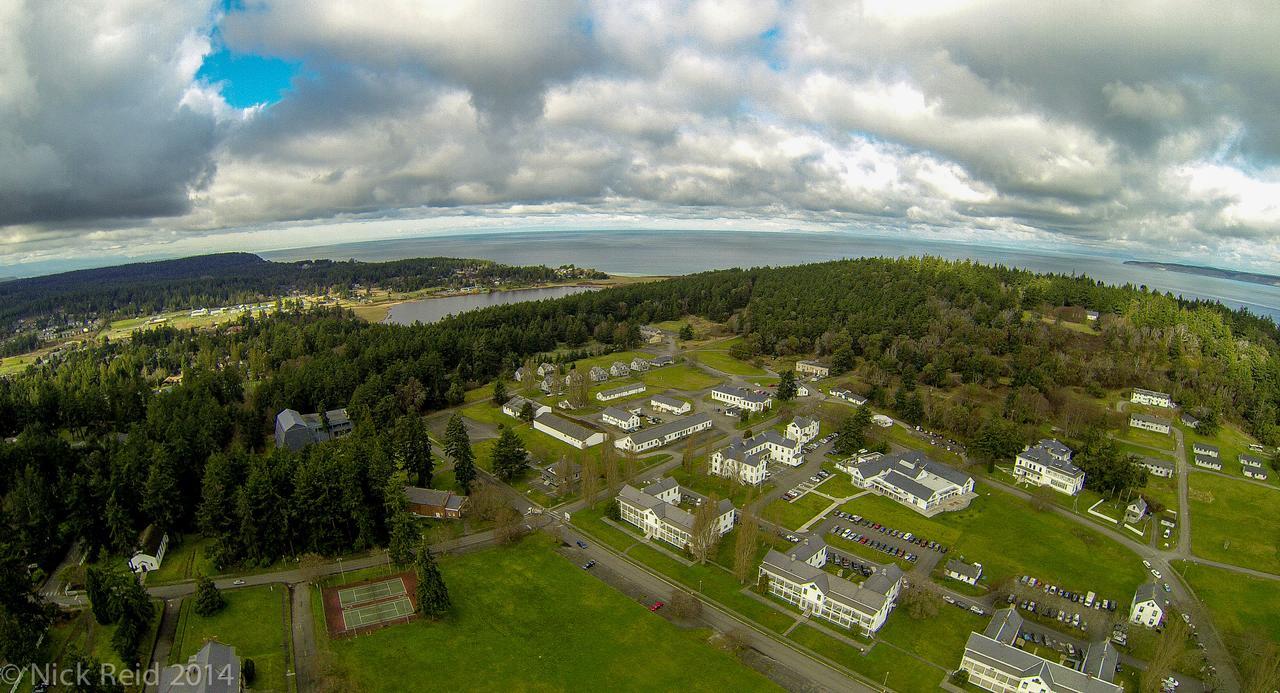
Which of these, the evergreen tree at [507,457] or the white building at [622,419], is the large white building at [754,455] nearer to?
the white building at [622,419]

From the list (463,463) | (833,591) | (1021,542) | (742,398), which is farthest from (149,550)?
(1021,542)

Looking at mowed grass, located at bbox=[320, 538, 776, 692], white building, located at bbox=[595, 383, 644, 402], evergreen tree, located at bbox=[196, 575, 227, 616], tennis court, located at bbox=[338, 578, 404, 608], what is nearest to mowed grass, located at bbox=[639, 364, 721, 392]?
white building, located at bbox=[595, 383, 644, 402]

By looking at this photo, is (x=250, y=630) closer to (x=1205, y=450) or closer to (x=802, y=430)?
(x=802, y=430)

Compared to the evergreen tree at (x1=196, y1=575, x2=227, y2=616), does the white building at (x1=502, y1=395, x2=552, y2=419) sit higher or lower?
higher

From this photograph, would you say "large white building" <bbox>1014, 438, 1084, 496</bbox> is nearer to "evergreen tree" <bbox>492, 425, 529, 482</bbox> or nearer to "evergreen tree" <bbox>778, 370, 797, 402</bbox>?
"evergreen tree" <bbox>778, 370, 797, 402</bbox>

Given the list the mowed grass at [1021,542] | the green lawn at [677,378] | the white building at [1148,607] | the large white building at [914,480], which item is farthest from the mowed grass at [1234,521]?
the green lawn at [677,378]
